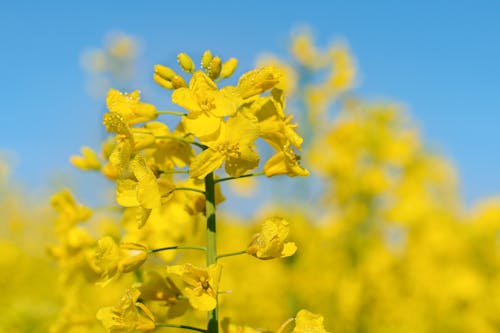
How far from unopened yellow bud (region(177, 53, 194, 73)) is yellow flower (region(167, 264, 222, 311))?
573 millimetres

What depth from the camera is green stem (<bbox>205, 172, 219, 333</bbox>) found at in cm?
153

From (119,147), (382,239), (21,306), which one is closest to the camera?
(119,147)

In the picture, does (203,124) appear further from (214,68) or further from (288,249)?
(288,249)

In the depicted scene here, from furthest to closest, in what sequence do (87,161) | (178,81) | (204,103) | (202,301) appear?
1. (87,161)
2. (178,81)
3. (204,103)
4. (202,301)

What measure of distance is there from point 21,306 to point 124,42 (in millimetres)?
4721

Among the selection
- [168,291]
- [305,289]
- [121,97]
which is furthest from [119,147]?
[305,289]

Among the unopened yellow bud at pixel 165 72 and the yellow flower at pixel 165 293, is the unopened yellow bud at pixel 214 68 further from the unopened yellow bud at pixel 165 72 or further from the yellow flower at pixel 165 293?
the yellow flower at pixel 165 293

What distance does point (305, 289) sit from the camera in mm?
6332

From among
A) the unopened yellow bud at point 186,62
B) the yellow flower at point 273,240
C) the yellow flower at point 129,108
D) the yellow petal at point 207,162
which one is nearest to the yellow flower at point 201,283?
the yellow flower at point 273,240

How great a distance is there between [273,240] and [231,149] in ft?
0.83

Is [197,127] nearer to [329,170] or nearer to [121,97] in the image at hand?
[121,97]

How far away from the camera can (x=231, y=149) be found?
5.19 ft

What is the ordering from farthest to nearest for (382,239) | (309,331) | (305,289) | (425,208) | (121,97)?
1. (425,208)
2. (382,239)
3. (305,289)
4. (121,97)
5. (309,331)

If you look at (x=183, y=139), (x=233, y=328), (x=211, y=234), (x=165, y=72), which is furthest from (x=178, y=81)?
→ (x=233, y=328)
